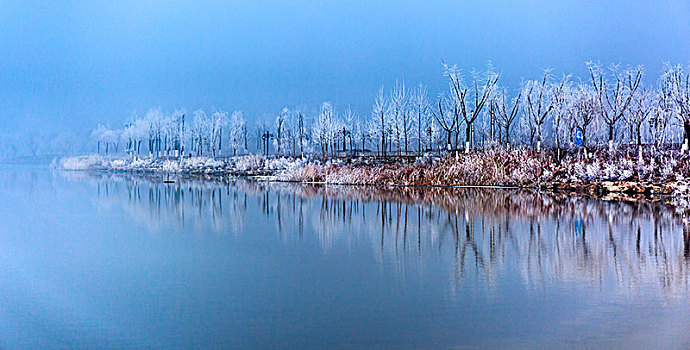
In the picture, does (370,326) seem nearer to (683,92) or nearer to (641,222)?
(641,222)

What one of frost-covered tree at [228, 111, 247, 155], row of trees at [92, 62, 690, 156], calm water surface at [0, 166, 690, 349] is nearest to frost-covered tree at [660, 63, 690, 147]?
row of trees at [92, 62, 690, 156]

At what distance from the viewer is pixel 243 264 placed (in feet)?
34.9

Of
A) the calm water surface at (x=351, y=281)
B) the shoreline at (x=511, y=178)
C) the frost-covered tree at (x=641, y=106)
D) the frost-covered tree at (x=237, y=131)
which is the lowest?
the calm water surface at (x=351, y=281)

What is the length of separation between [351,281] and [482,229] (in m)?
6.19

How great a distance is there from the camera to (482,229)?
1458cm

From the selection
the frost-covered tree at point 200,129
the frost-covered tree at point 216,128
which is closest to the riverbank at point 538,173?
the frost-covered tree at point 216,128

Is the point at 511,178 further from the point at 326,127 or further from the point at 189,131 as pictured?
the point at 189,131

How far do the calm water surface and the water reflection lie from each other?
6 centimetres

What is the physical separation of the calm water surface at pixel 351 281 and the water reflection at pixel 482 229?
0.06 m

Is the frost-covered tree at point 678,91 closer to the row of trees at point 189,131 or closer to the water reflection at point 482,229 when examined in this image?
the water reflection at point 482,229

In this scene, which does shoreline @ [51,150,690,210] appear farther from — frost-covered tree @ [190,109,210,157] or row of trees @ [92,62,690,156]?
frost-covered tree @ [190,109,210,157]

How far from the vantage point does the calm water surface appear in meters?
6.53

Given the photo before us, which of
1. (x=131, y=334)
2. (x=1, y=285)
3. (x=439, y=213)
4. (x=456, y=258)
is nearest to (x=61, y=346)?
(x=131, y=334)

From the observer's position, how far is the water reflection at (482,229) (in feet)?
31.9
